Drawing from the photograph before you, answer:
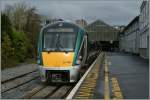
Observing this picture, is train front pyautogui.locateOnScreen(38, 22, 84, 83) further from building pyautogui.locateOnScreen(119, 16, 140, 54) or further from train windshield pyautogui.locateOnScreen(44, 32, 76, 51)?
building pyautogui.locateOnScreen(119, 16, 140, 54)

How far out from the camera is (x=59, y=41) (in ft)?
59.2

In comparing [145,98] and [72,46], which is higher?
[72,46]

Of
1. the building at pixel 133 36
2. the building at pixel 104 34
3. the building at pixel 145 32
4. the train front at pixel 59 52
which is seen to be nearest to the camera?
the train front at pixel 59 52

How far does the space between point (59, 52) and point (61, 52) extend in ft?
0.28

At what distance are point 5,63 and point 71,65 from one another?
1466cm

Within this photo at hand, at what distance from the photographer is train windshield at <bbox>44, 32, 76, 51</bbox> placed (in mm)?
17781

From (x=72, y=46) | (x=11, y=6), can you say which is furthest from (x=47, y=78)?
(x=11, y=6)

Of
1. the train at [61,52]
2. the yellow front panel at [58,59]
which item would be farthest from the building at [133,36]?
the yellow front panel at [58,59]

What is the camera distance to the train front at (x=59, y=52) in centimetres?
1714

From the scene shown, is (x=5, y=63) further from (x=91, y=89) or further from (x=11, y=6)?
(x=11, y=6)

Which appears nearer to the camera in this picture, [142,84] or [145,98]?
[145,98]

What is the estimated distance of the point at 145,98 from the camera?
1220 cm

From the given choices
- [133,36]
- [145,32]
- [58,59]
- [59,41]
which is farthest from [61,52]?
[133,36]

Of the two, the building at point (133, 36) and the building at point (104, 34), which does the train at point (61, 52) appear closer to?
the building at point (133, 36)
